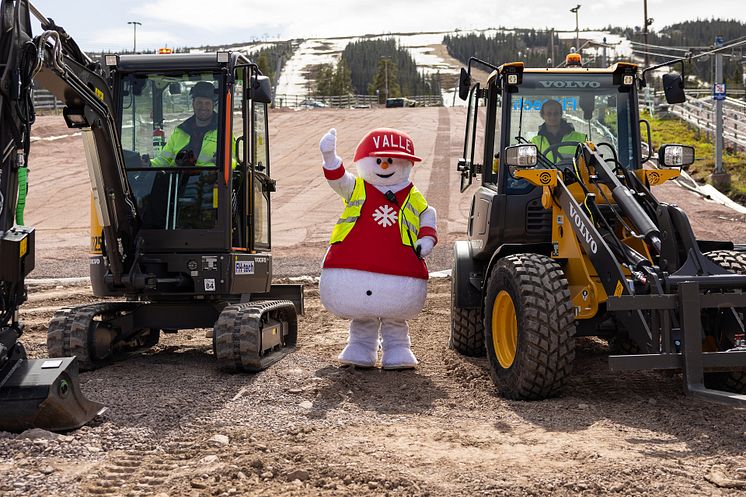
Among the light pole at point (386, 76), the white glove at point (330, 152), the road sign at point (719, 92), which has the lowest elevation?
the white glove at point (330, 152)

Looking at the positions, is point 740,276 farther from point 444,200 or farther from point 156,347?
point 444,200

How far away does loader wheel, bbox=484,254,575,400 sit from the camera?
5.85 m

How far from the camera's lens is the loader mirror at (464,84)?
7.72 metres

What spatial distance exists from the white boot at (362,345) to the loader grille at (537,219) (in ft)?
5.15

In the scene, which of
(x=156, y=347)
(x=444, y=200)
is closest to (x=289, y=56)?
(x=444, y=200)

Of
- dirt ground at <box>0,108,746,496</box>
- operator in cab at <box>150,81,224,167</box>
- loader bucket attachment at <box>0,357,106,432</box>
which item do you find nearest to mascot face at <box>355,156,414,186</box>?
operator in cab at <box>150,81,224,167</box>

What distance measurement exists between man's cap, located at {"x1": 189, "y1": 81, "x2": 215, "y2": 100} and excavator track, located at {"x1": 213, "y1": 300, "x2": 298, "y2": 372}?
6.19 feet

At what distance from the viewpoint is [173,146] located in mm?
8031

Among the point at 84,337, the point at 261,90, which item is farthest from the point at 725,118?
the point at 84,337

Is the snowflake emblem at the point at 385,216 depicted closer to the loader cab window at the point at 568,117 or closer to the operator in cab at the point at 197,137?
the loader cab window at the point at 568,117

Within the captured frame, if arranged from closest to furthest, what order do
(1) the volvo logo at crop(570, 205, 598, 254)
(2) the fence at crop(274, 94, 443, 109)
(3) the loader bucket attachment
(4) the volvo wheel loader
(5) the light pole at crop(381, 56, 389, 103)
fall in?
(3) the loader bucket attachment
(4) the volvo wheel loader
(1) the volvo logo at crop(570, 205, 598, 254)
(2) the fence at crop(274, 94, 443, 109)
(5) the light pole at crop(381, 56, 389, 103)

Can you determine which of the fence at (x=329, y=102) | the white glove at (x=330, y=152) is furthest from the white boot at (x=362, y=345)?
the fence at (x=329, y=102)

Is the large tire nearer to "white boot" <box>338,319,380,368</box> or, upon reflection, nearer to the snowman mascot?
the snowman mascot

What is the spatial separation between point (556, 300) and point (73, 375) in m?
3.06
